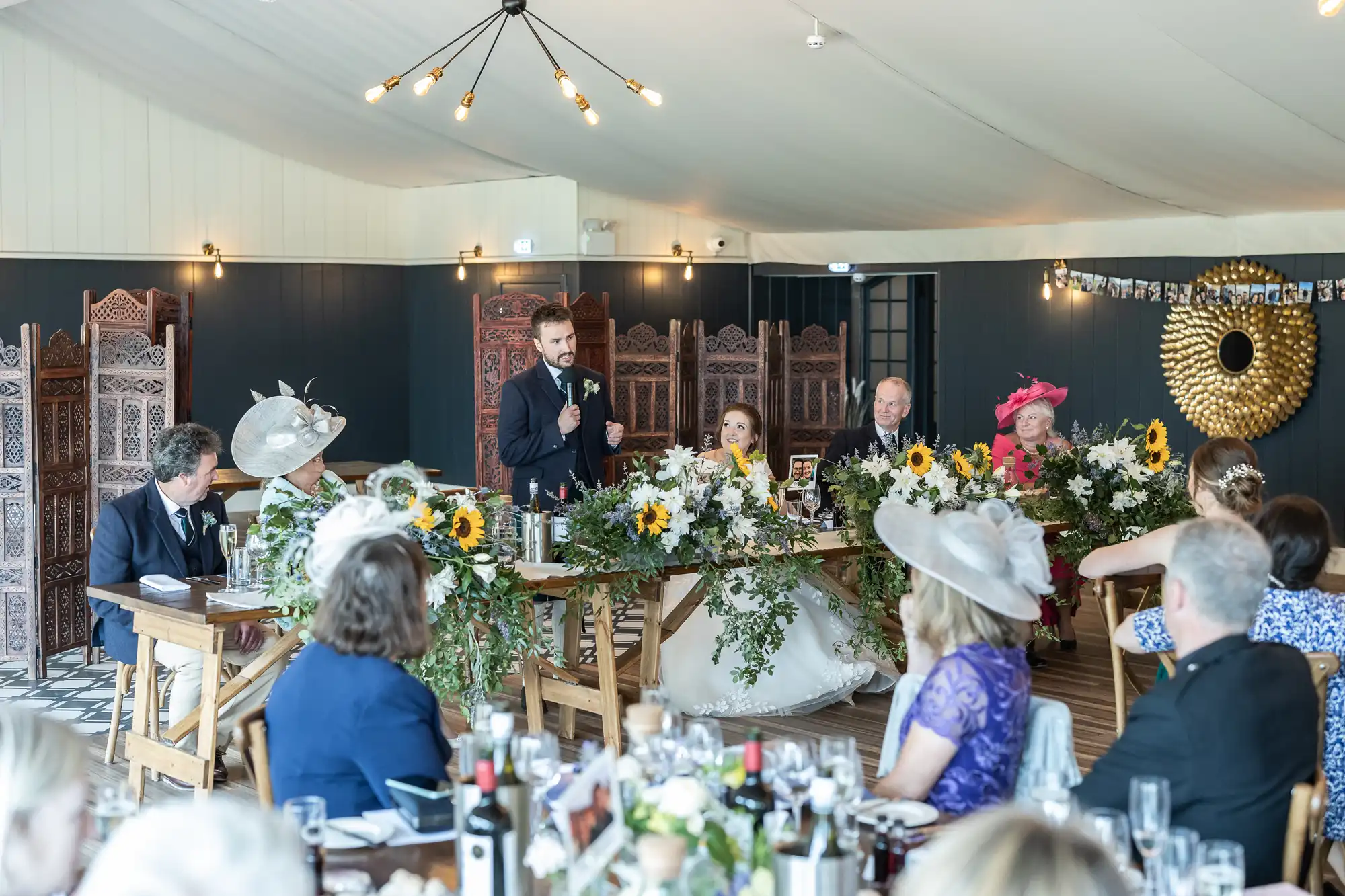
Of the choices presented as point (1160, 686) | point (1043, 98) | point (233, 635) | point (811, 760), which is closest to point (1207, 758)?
point (1160, 686)

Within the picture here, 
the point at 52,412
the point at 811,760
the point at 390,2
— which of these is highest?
the point at 390,2

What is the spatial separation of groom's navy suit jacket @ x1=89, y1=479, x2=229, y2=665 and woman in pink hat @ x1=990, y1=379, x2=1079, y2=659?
12.5 feet

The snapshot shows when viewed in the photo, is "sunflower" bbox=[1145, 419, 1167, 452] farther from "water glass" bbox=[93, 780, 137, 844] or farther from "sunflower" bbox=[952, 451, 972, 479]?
"water glass" bbox=[93, 780, 137, 844]

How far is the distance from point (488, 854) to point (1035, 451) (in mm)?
5204

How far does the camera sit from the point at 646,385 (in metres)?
10.2

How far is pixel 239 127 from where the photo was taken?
1180cm

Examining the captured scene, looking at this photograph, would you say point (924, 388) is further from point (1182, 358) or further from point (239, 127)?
point (239, 127)

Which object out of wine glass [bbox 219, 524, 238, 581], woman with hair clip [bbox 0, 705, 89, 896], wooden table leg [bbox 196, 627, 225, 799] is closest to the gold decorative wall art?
wine glass [bbox 219, 524, 238, 581]

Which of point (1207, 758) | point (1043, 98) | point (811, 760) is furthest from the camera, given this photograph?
point (1043, 98)

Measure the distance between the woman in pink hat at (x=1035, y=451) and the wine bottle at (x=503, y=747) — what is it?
189 inches

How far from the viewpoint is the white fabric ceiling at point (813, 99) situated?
269 inches

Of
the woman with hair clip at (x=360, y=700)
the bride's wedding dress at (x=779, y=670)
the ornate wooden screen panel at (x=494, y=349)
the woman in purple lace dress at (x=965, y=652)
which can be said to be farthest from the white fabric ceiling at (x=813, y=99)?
the woman with hair clip at (x=360, y=700)

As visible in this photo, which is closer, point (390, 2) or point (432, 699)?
point (432, 699)

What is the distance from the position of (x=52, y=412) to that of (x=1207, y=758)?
603 cm
